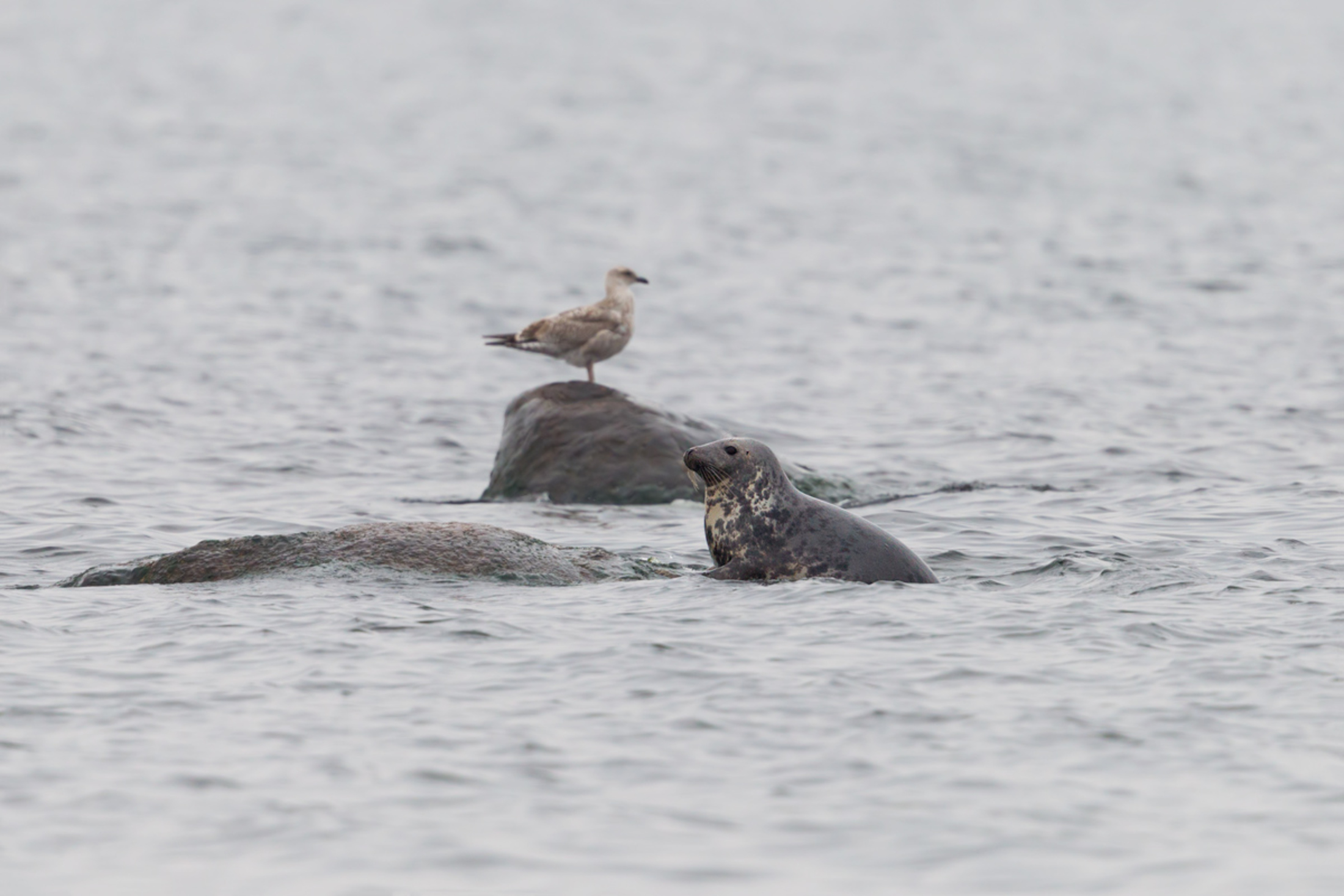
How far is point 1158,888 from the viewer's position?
226 inches

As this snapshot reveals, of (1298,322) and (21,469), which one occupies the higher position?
(1298,322)

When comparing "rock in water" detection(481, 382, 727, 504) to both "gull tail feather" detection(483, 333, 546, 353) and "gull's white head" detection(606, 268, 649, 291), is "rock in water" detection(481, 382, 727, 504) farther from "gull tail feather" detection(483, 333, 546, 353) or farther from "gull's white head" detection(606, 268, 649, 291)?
"gull's white head" detection(606, 268, 649, 291)

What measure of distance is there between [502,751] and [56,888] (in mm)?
1877

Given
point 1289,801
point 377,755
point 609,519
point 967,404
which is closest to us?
point 1289,801

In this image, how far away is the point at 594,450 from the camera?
14.0 meters

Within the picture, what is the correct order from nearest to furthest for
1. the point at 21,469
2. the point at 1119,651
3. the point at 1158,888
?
the point at 1158,888
the point at 1119,651
the point at 21,469

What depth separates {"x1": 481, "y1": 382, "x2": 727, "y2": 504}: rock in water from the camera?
1377cm

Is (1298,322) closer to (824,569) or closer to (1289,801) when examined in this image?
(824,569)

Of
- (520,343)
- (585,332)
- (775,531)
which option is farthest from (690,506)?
(775,531)

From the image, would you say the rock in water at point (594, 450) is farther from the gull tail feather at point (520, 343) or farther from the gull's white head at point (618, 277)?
the gull's white head at point (618, 277)

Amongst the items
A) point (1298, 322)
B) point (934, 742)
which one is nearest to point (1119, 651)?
point (934, 742)

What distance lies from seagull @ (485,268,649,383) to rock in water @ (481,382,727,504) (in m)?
0.37

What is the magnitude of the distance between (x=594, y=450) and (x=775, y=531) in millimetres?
4035

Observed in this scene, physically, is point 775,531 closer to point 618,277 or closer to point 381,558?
point 381,558
